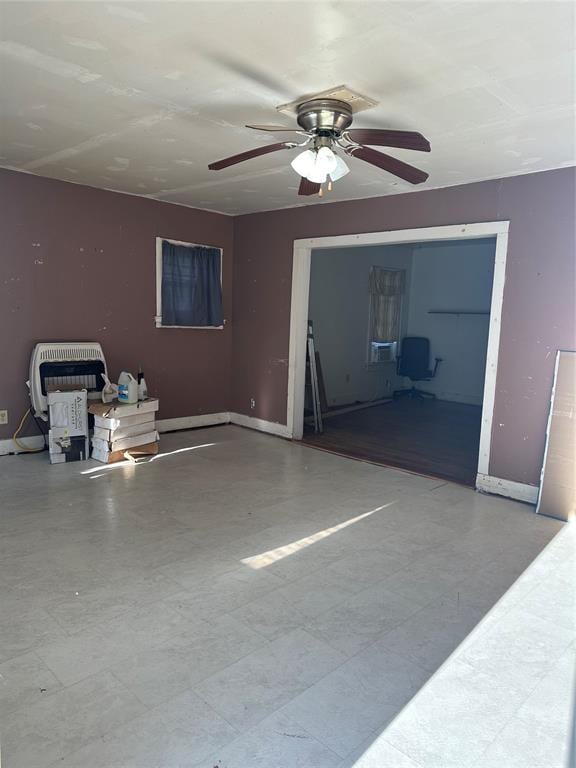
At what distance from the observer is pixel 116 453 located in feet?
15.1

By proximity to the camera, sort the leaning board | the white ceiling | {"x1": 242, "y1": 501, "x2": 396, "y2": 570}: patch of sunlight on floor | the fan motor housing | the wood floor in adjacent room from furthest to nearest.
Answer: the wood floor in adjacent room < the leaning board < {"x1": 242, "y1": 501, "x2": 396, "y2": 570}: patch of sunlight on floor < the fan motor housing < the white ceiling

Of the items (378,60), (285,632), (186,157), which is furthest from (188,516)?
(378,60)

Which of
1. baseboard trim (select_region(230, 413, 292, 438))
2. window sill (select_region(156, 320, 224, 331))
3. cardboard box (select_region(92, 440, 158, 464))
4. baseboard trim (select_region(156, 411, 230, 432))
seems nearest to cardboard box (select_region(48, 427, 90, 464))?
cardboard box (select_region(92, 440, 158, 464))

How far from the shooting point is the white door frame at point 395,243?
4070mm

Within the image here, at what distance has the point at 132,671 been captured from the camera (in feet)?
6.53

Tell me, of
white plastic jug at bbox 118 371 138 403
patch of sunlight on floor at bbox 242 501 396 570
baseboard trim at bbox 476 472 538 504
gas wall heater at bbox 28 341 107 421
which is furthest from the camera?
white plastic jug at bbox 118 371 138 403

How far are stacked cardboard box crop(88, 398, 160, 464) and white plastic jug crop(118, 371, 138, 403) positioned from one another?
0.06 meters

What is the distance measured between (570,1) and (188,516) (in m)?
3.25

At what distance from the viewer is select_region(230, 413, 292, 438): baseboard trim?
5793 millimetres

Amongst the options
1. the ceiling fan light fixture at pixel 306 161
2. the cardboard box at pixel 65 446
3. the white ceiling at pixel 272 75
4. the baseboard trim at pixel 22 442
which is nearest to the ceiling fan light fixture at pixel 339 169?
the ceiling fan light fixture at pixel 306 161

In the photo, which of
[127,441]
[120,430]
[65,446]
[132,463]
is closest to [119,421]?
[120,430]

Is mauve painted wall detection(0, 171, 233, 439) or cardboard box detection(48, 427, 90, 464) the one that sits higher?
mauve painted wall detection(0, 171, 233, 439)

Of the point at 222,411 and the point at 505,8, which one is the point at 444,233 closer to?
the point at 505,8

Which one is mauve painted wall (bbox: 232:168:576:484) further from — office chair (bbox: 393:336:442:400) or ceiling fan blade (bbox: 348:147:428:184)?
office chair (bbox: 393:336:442:400)
